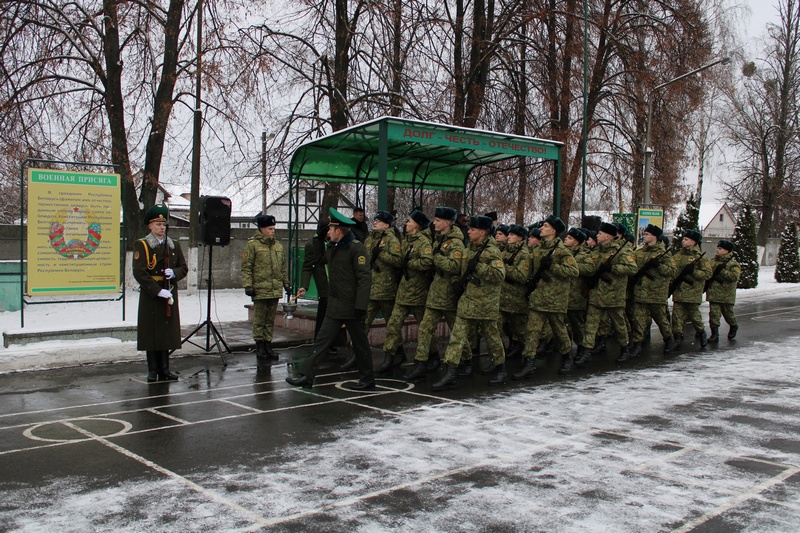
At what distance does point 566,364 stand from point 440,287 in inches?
79.4

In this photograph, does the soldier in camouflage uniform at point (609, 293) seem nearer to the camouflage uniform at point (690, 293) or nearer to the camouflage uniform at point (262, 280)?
the camouflage uniform at point (690, 293)

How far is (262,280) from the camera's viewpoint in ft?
31.3

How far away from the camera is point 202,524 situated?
3.81 metres

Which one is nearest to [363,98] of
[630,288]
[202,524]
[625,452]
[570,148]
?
[570,148]

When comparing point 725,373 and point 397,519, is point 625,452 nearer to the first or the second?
point 397,519

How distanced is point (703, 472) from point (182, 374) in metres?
5.95

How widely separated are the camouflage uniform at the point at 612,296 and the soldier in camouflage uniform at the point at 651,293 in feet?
2.81

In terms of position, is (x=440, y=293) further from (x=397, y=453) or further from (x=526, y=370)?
(x=397, y=453)

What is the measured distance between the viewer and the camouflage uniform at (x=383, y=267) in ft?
28.2

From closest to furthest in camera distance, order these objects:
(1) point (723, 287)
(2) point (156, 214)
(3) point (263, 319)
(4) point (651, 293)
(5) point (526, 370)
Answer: (2) point (156, 214)
(5) point (526, 370)
(3) point (263, 319)
(4) point (651, 293)
(1) point (723, 287)

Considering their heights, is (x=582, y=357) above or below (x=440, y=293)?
below

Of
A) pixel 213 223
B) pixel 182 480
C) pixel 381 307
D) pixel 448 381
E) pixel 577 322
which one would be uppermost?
pixel 213 223

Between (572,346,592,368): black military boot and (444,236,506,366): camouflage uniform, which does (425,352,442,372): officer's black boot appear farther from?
(572,346,592,368): black military boot

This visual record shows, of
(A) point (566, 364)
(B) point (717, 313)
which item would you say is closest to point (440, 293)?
(A) point (566, 364)
